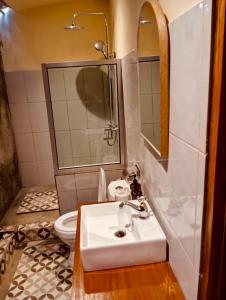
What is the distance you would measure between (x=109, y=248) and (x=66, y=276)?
130cm

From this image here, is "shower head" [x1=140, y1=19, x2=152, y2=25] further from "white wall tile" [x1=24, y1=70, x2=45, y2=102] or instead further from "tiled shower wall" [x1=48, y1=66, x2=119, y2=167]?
"white wall tile" [x1=24, y1=70, x2=45, y2=102]

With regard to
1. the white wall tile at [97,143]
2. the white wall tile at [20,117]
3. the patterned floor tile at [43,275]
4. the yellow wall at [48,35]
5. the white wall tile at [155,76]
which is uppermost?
the yellow wall at [48,35]

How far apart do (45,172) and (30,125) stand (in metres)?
0.72

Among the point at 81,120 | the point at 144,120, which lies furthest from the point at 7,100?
the point at 144,120

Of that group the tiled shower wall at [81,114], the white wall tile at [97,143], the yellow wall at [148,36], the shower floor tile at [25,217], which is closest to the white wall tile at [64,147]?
the tiled shower wall at [81,114]

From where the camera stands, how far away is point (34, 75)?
3.22 metres

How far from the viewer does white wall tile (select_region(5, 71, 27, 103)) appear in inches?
126

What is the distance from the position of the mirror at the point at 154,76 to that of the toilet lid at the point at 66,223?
1227 millimetres

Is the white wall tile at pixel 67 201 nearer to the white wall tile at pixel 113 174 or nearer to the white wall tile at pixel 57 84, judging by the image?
the white wall tile at pixel 113 174

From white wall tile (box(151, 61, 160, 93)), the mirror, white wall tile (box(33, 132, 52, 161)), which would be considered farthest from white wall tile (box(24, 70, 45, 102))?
white wall tile (box(151, 61, 160, 93))

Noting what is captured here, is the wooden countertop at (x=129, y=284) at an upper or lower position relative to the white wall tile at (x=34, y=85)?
lower

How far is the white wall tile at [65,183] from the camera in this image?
2465mm

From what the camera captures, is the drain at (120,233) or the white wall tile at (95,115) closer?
the drain at (120,233)

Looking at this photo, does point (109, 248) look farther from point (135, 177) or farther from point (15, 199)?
point (15, 199)
